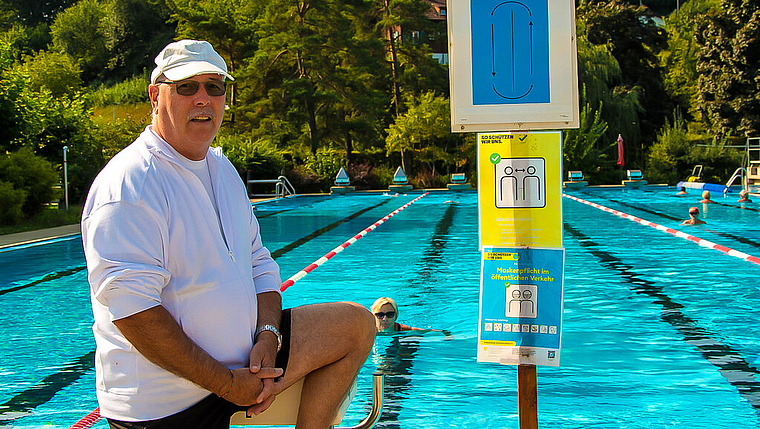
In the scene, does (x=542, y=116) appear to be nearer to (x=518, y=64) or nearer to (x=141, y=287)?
(x=518, y=64)

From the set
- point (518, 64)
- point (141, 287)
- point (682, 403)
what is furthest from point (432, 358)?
point (141, 287)

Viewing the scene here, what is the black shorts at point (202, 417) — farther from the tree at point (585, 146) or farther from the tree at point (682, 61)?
the tree at point (682, 61)

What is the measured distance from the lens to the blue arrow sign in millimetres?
2785

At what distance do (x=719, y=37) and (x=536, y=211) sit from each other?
1238 inches

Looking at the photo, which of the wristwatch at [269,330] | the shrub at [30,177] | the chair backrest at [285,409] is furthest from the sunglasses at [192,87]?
the shrub at [30,177]

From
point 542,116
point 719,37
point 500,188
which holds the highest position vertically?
point 719,37

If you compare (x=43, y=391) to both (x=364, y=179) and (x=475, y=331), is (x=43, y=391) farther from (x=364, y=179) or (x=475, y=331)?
(x=364, y=179)

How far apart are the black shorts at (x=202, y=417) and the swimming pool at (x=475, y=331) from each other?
1.44 m

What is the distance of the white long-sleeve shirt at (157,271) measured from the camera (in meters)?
2.09

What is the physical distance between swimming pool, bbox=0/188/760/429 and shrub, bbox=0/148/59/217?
303 centimetres

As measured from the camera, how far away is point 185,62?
2.35m

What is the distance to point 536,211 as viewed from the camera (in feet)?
9.22

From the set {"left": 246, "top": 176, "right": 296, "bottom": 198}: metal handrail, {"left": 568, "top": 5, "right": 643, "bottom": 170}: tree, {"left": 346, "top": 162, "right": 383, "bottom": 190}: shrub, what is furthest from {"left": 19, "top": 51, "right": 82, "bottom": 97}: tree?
{"left": 568, "top": 5, "right": 643, "bottom": 170}: tree

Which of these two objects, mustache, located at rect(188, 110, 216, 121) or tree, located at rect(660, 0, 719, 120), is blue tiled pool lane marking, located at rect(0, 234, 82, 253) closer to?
mustache, located at rect(188, 110, 216, 121)
